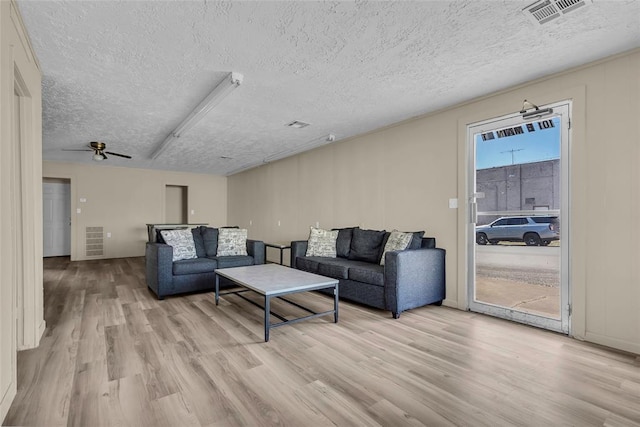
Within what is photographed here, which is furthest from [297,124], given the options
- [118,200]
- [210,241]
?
[118,200]

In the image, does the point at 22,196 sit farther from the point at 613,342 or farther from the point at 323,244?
the point at 613,342

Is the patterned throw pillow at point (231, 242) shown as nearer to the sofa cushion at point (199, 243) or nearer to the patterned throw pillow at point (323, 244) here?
the sofa cushion at point (199, 243)

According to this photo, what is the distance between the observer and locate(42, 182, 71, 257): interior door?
7.53 metres

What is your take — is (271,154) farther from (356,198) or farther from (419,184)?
(419,184)

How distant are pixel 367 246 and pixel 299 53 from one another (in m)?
2.59

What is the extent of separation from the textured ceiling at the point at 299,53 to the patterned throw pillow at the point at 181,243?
61.7 inches

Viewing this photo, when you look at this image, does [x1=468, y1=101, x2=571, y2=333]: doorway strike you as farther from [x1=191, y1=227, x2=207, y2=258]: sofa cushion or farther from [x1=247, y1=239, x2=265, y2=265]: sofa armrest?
[x1=191, y1=227, x2=207, y2=258]: sofa cushion

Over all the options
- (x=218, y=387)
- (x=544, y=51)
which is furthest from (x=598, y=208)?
(x=218, y=387)

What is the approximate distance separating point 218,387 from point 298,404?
54cm

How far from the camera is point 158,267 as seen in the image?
3.86 metres

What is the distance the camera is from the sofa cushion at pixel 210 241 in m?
4.82

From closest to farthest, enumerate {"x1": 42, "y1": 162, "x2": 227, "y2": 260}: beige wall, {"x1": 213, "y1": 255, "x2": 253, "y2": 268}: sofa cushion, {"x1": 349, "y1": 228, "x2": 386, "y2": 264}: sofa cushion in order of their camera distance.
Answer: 1. {"x1": 349, "y1": 228, "x2": 386, "y2": 264}: sofa cushion
2. {"x1": 213, "y1": 255, "x2": 253, "y2": 268}: sofa cushion
3. {"x1": 42, "y1": 162, "x2": 227, "y2": 260}: beige wall

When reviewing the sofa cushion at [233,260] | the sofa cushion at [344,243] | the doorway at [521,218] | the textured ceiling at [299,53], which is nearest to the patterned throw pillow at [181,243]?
the sofa cushion at [233,260]

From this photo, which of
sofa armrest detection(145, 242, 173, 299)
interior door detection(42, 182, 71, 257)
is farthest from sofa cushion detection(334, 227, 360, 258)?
interior door detection(42, 182, 71, 257)
